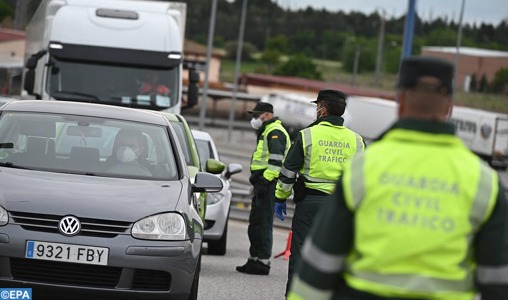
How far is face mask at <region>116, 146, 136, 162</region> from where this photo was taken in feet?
31.1

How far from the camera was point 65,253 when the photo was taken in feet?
27.3

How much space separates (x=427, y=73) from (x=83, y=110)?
5.94 metres

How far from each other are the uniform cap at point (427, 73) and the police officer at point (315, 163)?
17.6 ft

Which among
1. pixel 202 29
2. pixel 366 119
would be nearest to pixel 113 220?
pixel 366 119

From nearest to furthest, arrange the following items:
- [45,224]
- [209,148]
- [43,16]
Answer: [45,224]
[209,148]
[43,16]

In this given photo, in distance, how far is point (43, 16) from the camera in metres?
21.7

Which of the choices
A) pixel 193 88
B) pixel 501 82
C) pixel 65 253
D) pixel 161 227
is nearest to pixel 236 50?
pixel 501 82

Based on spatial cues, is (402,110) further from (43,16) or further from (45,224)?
(43,16)

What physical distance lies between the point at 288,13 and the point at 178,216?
192 metres

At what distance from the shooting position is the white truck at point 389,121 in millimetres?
66500

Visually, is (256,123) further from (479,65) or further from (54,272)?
(479,65)

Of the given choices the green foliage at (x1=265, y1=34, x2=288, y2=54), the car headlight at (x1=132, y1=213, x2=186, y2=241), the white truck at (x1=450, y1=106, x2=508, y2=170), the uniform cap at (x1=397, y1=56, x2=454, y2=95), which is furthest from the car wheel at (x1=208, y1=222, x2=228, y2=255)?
the green foliage at (x1=265, y1=34, x2=288, y2=54)

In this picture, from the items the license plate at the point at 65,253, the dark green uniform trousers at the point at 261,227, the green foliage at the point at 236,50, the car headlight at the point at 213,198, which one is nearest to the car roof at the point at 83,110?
the license plate at the point at 65,253

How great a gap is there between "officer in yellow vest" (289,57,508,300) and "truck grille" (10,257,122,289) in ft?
14.1
